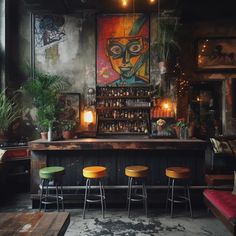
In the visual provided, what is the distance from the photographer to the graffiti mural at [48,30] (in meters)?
6.73

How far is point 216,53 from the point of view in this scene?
6723 mm

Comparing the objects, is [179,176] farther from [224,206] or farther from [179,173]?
[224,206]

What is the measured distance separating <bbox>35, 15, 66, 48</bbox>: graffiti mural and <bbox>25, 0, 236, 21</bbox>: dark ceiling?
250mm

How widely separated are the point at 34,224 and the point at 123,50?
486 centimetres

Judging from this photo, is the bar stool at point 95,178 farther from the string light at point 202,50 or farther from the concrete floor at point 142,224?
the string light at point 202,50

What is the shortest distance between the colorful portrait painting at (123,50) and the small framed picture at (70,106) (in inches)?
26.8

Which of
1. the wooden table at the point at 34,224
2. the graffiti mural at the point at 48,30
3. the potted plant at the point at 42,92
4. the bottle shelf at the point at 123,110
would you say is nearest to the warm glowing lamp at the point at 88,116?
the bottle shelf at the point at 123,110

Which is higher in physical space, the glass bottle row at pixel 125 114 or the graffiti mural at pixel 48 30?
the graffiti mural at pixel 48 30

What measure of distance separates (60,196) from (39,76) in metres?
2.71

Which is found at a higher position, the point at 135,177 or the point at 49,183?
the point at 135,177

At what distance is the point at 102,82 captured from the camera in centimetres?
669

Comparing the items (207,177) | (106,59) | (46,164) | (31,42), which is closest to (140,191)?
(207,177)

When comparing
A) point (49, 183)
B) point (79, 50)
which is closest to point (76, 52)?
point (79, 50)

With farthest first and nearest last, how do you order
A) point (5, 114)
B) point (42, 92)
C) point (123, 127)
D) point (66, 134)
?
point (123, 127)
point (42, 92)
point (5, 114)
point (66, 134)
